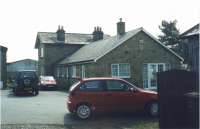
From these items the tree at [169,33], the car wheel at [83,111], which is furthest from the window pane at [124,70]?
the tree at [169,33]

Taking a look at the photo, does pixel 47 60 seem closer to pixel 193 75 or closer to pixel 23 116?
pixel 23 116

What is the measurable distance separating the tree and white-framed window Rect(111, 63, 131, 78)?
106ft

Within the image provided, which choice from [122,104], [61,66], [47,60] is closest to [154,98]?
[122,104]

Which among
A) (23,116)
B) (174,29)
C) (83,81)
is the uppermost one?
(174,29)

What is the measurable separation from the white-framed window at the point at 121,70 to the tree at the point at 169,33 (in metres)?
32.3

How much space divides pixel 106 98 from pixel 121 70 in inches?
649

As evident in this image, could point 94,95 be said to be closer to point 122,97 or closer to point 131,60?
point 122,97

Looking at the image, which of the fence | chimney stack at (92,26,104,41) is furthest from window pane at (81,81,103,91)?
chimney stack at (92,26,104,41)

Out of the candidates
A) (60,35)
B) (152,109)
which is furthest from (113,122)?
(60,35)

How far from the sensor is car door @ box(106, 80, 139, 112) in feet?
48.1

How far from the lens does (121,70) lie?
3097 cm

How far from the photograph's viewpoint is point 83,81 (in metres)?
14.6

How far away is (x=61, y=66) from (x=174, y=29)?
96.5 ft

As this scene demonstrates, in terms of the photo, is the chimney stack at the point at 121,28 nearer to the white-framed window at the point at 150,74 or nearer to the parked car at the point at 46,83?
the white-framed window at the point at 150,74
